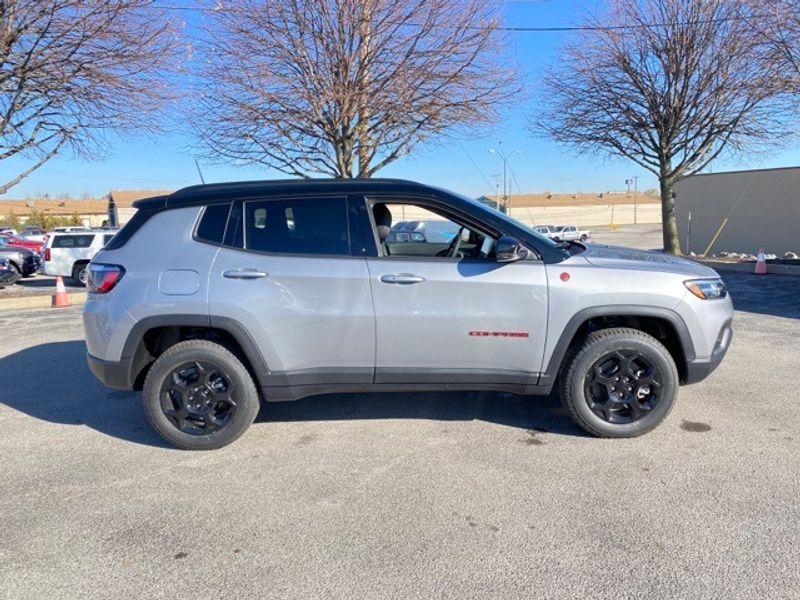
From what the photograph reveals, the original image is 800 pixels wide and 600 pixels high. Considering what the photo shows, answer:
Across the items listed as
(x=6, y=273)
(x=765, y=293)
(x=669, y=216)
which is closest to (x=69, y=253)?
(x=6, y=273)

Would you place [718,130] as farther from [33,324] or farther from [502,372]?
[33,324]

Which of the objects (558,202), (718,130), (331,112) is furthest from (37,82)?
(558,202)

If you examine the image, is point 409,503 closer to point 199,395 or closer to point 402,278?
point 402,278

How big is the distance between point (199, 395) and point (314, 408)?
105 centimetres

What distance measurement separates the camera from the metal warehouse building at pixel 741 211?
1828 cm

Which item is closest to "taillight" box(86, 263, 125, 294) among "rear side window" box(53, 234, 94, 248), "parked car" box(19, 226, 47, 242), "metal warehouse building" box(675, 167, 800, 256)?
"rear side window" box(53, 234, 94, 248)

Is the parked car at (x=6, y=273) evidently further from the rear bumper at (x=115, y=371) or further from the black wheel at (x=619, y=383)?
the black wheel at (x=619, y=383)

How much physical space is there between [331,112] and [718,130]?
11430 mm

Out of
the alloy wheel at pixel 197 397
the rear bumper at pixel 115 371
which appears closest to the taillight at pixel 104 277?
the rear bumper at pixel 115 371

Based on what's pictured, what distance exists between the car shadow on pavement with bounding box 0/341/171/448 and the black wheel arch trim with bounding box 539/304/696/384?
111 inches

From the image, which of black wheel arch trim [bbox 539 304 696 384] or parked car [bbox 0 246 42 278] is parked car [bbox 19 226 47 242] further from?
black wheel arch trim [bbox 539 304 696 384]

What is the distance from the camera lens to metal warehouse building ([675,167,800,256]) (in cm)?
1828

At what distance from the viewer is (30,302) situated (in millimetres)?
10633

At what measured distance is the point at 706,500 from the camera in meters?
2.90
